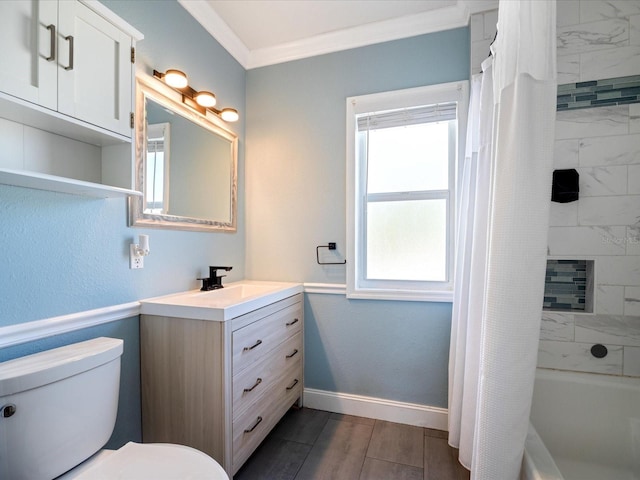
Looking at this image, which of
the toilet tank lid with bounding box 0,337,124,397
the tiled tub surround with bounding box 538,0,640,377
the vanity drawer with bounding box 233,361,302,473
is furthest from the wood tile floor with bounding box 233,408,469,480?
the toilet tank lid with bounding box 0,337,124,397

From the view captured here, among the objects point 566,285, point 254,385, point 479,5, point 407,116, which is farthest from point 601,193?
point 254,385

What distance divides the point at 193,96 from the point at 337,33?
1107mm

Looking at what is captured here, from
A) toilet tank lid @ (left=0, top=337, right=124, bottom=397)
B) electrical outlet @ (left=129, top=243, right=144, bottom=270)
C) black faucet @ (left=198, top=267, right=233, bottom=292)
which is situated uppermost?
electrical outlet @ (left=129, top=243, right=144, bottom=270)

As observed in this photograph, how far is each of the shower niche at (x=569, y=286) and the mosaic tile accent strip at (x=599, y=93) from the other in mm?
858

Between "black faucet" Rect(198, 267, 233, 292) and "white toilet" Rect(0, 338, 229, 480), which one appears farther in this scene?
"black faucet" Rect(198, 267, 233, 292)

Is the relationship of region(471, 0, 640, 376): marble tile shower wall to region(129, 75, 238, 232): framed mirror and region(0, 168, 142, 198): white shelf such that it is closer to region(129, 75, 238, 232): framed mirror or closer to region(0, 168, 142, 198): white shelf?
region(129, 75, 238, 232): framed mirror

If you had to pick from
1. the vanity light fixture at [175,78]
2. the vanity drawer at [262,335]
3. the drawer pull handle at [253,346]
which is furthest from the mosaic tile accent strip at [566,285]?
the vanity light fixture at [175,78]

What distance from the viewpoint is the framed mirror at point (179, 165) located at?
1.52 m

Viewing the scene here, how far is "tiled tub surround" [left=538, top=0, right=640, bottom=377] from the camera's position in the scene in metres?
1.56

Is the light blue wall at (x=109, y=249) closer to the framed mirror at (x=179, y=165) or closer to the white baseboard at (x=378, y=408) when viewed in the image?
the framed mirror at (x=179, y=165)

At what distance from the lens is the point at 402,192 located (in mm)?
2084

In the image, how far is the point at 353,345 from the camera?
82.9 inches

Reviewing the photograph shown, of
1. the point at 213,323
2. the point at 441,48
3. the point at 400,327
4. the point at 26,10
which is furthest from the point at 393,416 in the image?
the point at 26,10

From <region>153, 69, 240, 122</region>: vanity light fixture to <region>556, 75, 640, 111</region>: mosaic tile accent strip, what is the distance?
199 centimetres
